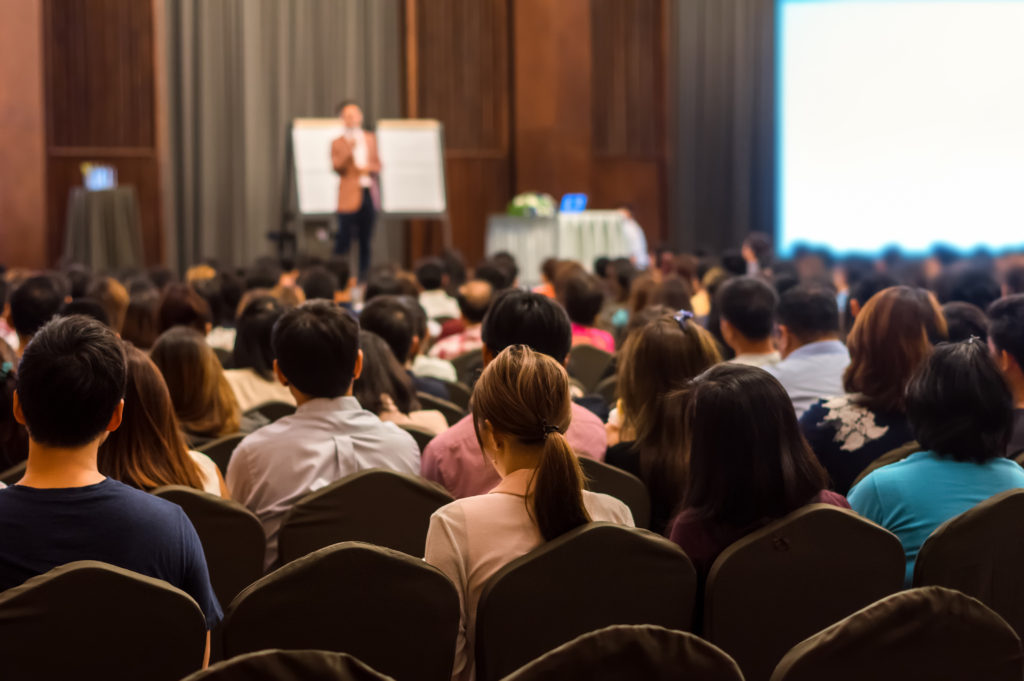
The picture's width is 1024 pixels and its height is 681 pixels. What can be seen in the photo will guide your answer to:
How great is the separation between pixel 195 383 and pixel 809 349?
1965mm

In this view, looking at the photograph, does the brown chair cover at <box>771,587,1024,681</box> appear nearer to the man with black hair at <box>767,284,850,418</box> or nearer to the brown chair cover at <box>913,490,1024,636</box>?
the brown chair cover at <box>913,490,1024,636</box>

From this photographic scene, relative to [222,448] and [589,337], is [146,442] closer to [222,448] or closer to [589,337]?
[222,448]

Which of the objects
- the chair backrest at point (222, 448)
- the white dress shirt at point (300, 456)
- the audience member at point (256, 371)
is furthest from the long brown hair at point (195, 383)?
the audience member at point (256, 371)

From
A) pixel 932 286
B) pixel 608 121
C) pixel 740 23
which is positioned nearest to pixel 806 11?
pixel 740 23

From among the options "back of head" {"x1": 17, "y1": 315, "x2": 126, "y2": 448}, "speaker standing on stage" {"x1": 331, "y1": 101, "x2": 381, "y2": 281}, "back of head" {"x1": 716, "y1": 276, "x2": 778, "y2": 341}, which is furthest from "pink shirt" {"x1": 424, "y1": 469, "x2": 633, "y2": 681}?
"speaker standing on stage" {"x1": 331, "y1": 101, "x2": 381, "y2": 281}

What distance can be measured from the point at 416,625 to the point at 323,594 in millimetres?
156

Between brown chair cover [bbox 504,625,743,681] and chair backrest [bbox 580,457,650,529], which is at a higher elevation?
brown chair cover [bbox 504,625,743,681]

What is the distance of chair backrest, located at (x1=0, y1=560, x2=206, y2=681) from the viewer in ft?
5.40

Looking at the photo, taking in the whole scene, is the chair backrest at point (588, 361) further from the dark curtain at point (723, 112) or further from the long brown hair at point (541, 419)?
the dark curtain at point (723, 112)

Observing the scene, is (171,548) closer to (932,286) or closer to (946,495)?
(946,495)

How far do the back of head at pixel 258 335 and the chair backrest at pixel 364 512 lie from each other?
147cm

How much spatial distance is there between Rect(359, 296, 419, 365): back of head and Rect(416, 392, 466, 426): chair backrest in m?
0.36

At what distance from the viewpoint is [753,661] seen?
2076mm

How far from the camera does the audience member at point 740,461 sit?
80.9 inches
